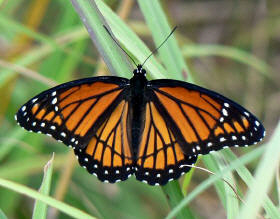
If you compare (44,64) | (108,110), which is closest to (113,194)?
(44,64)

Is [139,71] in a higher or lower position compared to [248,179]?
higher

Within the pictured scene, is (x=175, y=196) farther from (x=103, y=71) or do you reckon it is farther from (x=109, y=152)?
(x=103, y=71)

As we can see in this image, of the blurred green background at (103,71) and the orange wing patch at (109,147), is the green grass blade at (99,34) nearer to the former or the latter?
the blurred green background at (103,71)

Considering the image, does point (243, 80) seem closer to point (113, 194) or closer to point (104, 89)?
point (113, 194)

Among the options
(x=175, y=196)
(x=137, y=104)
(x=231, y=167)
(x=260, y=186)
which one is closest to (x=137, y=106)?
(x=137, y=104)

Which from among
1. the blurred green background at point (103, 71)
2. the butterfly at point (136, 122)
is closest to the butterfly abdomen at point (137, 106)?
the butterfly at point (136, 122)

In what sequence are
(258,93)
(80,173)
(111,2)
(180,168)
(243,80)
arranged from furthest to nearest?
(243,80), (258,93), (80,173), (111,2), (180,168)

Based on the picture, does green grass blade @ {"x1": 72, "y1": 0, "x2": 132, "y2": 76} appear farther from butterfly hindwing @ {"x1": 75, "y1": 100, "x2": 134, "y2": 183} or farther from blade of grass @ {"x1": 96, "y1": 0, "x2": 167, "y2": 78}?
butterfly hindwing @ {"x1": 75, "y1": 100, "x2": 134, "y2": 183}
